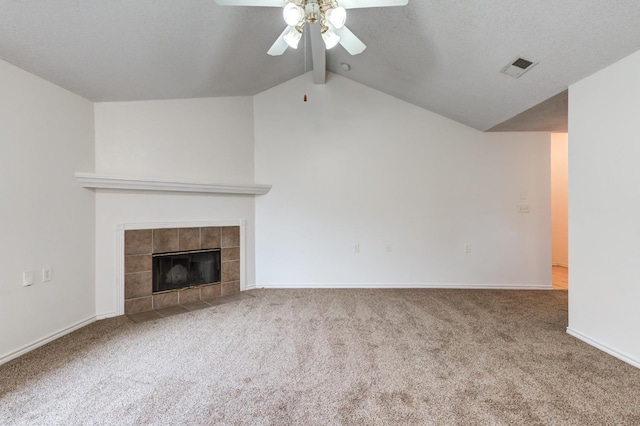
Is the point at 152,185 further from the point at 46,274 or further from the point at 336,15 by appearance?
the point at 336,15

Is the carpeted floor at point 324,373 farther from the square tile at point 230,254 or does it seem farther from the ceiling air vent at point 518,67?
the ceiling air vent at point 518,67

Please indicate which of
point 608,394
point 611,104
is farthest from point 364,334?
point 611,104

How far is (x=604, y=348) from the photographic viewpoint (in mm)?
2326

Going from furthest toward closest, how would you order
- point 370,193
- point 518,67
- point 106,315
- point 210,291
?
point 370,193
point 210,291
point 106,315
point 518,67

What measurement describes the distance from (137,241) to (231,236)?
3.61ft

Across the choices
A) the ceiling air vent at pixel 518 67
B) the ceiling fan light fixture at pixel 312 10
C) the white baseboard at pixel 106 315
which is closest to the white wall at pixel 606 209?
the ceiling air vent at pixel 518 67

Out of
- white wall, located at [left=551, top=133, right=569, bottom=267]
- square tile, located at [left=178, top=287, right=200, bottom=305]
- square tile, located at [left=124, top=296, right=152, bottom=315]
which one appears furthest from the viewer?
white wall, located at [left=551, top=133, right=569, bottom=267]

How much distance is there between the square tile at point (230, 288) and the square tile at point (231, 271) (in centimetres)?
5

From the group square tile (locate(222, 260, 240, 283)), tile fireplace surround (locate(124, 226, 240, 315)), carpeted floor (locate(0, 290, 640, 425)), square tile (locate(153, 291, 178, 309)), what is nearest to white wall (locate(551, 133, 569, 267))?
carpeted floor (locate(0, 290, 640, 425))

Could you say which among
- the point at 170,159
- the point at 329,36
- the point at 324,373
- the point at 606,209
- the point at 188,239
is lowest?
the point at 324,373

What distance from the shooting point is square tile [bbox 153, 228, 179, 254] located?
3.41 meters

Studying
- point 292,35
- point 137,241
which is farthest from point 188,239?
point 292,35

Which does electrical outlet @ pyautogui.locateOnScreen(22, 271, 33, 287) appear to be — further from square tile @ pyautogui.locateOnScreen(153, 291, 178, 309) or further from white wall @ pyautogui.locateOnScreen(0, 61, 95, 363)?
square tile @ pyautogui.locateOnScreen(153, 291, 178, 309)

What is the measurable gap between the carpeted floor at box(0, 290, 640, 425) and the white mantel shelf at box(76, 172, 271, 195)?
1379 mm
